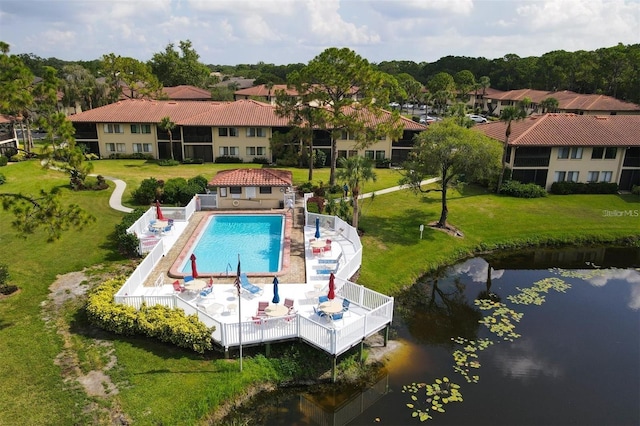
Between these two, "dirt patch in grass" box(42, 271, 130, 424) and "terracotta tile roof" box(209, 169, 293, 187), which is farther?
"terracotta tile roof" box(209, 169, 293, 187)

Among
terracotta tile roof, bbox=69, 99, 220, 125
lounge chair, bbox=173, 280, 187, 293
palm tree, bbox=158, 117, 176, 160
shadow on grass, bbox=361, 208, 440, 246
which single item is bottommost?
shadow on grass, bbox=361, 208, 440, 246

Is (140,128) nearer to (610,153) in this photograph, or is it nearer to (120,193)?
(120,193)

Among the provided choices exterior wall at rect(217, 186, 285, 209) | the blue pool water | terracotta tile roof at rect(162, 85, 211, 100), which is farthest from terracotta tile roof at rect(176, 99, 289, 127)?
terracotta tile roof at rect(162, 85, 211, 100)

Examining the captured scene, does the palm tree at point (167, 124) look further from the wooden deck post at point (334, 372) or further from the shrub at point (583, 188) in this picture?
the shrub at point (583, 188)

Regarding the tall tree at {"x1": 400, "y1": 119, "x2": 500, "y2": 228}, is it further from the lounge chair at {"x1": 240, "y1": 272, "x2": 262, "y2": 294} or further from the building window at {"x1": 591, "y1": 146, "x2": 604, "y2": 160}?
the building window at {"x1": 591, "y1": 146, "x2": 604, "y2": 160}

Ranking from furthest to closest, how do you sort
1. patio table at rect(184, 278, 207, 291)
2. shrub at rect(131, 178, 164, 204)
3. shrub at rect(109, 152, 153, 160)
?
1. shrub at rect(109, 152, 153, 160)
2. shrub at rect(131, 178, 164, 204)
3. patio table at rect(184, 278, 207, 291)

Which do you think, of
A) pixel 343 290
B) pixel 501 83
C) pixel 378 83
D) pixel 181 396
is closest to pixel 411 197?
pixel 378 83

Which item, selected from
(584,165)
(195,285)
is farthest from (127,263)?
(584,165)

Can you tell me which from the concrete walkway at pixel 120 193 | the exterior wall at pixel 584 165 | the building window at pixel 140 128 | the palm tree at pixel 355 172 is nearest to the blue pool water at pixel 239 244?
the palm tree at pixel 355 172

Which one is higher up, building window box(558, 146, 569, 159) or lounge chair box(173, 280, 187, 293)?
building window box(558, 146, 569, 159)
